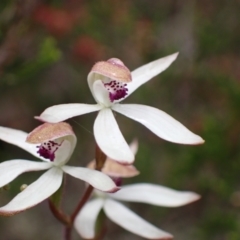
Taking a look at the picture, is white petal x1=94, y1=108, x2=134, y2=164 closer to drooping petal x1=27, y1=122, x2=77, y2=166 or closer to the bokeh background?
drooping petal x1=27, y1=122, x2=77, y2=166

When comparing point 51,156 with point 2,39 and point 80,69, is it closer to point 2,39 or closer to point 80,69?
point 2,39

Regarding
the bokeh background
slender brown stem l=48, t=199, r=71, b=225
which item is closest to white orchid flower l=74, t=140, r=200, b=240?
slender brown stem l=48, t=199, r=71, b=225

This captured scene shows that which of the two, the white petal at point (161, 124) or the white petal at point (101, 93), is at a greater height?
the white petal at point (101, 93)

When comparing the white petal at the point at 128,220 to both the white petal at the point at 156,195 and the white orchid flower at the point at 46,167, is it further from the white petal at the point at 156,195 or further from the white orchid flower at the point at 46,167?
the white orchid flower at the point at 46,167

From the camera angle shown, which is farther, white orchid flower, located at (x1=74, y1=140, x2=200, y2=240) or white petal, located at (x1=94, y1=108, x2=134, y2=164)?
white orchid flower, located at (x1=74, y1=140, x2=200, y2=240)

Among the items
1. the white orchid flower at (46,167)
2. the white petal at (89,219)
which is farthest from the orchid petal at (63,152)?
the white petal at (89,219)

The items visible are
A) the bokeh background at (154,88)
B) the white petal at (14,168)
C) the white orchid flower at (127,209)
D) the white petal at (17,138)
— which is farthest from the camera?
the bokeh background at (154,88)

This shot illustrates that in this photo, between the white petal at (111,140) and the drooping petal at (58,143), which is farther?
the drooping petal at (58,143)

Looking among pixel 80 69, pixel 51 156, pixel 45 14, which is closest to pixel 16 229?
pixel 80 69

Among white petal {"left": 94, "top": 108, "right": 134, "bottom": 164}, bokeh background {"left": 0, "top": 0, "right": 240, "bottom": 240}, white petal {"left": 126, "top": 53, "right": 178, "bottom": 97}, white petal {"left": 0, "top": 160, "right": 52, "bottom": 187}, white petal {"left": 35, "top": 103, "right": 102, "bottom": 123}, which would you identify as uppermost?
white petal {"left": 126, "top": 53, "right": 178, "bottom": 97}
